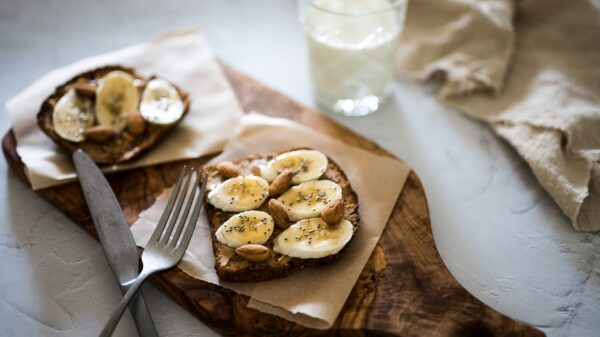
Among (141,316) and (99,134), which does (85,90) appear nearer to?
(99,134)

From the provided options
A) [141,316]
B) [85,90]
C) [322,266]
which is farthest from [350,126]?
[141,316]

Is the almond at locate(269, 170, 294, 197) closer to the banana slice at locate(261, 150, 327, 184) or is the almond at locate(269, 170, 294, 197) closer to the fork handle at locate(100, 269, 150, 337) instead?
the banana slice at locate(261, 150, 327, 184)

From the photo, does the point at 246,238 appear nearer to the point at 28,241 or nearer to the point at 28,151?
the point at 28,241

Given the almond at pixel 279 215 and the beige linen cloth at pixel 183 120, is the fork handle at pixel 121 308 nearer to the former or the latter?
the almond at pixel 279 215

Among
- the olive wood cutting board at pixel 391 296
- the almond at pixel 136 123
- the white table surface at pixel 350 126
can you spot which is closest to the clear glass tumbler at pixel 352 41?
the white table surface at pixel 350 126

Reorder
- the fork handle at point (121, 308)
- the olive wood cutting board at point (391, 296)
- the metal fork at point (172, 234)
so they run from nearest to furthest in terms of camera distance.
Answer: the fork handle at point (121, 308) → the olive wood cutting board at point (391, 296) → the metal fork at point (172, 234)

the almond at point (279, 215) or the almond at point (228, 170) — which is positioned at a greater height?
the almond at point (228, 170)
